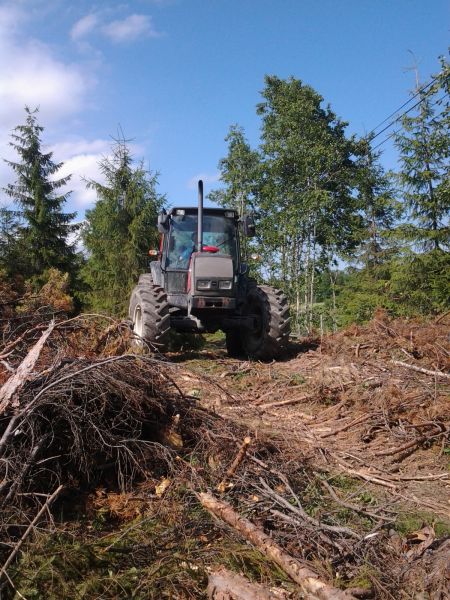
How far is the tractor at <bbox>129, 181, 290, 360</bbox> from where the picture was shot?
868cm

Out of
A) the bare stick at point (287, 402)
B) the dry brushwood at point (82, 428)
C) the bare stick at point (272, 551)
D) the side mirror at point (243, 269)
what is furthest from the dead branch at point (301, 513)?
the side mirror at point (243, 269)

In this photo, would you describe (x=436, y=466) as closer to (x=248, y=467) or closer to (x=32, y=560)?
(x=248, y=467)

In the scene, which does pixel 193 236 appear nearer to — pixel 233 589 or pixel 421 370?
pixel 421 370

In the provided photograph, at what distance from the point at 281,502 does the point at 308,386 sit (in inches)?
138

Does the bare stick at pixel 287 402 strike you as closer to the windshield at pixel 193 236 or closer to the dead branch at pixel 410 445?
the dead branch at pixel 410 445

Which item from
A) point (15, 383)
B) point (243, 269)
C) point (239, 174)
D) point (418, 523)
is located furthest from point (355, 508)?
point (239, 174)

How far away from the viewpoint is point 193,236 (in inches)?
380

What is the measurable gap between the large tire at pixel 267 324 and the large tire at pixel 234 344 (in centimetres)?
41

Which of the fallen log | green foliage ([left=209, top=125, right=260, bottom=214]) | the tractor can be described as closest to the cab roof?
the tractor

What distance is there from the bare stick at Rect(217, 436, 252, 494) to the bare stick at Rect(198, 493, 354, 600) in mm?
169

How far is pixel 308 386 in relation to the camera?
7219 mm

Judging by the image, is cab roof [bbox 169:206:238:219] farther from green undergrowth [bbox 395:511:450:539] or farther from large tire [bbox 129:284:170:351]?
green undergrowth [bbox 395:511:450:539]

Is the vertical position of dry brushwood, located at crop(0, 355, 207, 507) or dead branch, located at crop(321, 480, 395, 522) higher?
dry brushwood, located at crop(0, 355, 207, 507)

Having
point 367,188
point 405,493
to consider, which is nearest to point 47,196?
point 367,188
